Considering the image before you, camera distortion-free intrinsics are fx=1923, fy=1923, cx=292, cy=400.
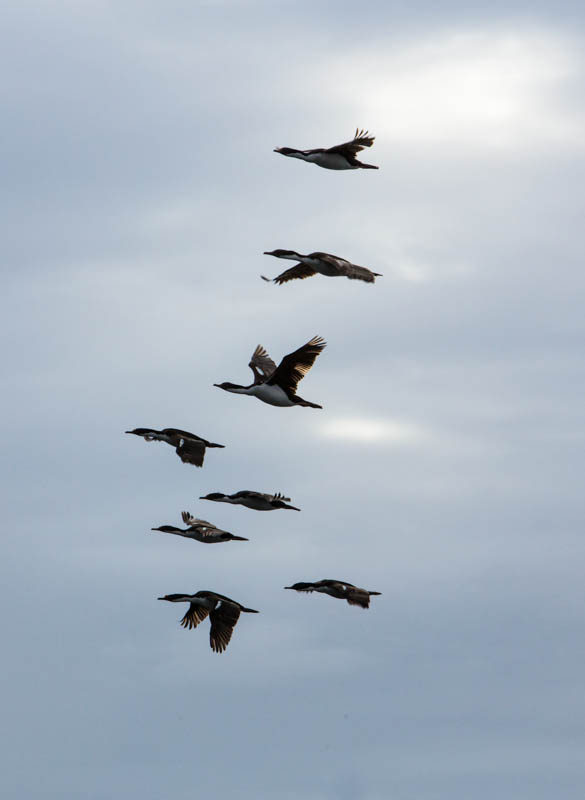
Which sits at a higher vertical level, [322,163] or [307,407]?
[322,163]

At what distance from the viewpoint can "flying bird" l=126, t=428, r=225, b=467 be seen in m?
60.0

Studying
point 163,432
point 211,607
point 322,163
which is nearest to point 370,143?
point 322,163

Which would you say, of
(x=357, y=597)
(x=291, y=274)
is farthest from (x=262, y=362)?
(x=357, y=597)

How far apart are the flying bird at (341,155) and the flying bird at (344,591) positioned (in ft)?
42.2

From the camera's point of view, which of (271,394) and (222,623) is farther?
(222,623)

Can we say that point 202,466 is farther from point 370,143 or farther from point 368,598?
point 370,143

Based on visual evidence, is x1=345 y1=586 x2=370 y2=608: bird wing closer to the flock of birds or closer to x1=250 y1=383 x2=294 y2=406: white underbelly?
the flock of birds

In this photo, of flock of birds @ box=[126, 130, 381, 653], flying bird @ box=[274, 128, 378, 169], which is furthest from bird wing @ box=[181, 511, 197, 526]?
flying bird @ box=[274, 128, 378, 169]

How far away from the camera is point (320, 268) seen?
59.5 meters

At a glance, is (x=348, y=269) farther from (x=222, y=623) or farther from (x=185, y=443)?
(x=222, y=623)

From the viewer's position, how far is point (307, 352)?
188 ft

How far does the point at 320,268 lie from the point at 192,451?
22.9ft

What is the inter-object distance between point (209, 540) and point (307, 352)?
322 inches

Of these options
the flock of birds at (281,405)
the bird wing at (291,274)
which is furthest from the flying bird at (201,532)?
the bird wing at (291,274)
